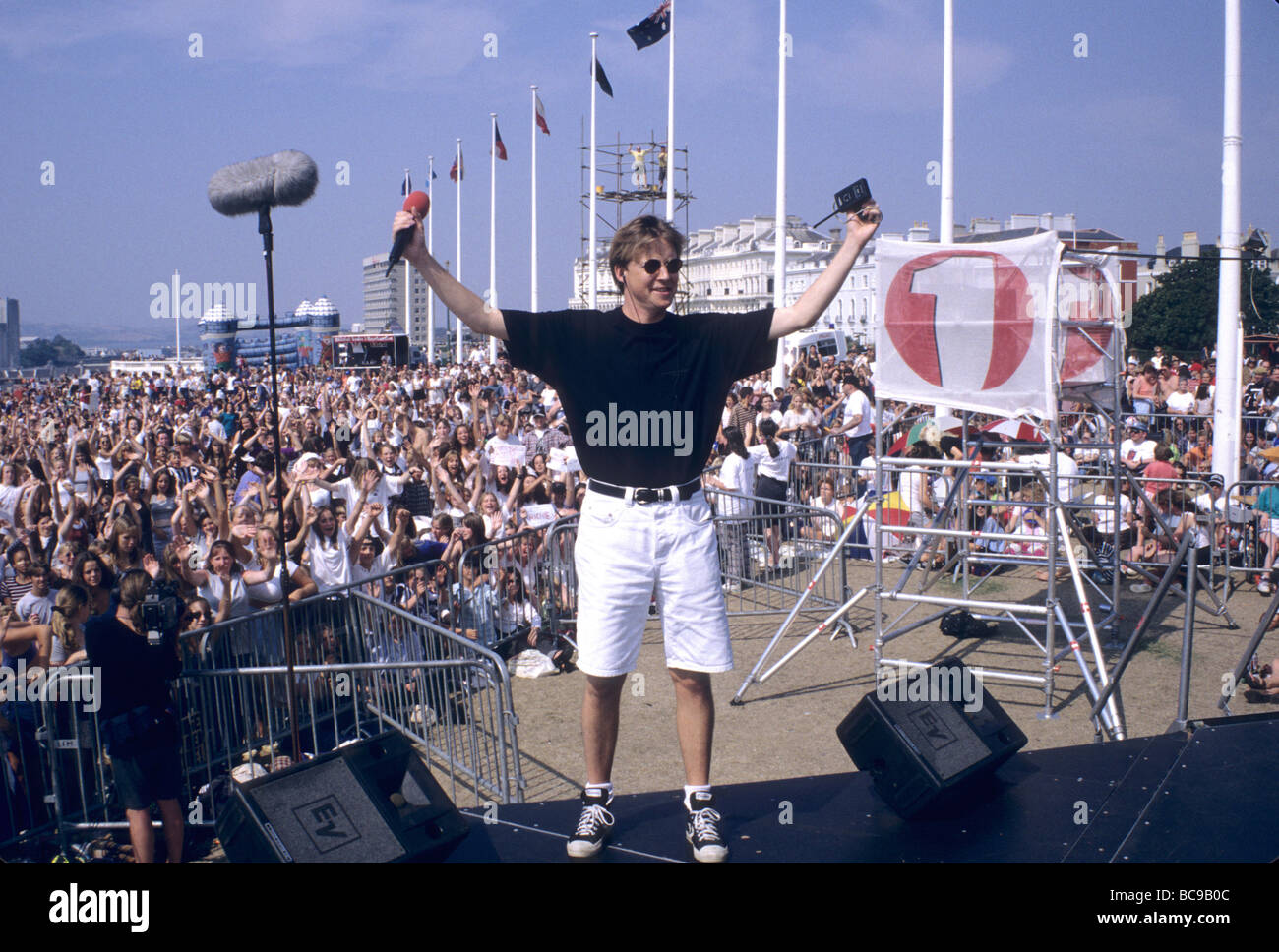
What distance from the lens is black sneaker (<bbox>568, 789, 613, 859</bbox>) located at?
314cm

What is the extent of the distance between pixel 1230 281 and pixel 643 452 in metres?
10.3

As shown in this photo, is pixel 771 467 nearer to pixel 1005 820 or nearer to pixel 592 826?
pixel 1005 820

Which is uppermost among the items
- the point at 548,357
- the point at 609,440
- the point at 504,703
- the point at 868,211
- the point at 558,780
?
the point at 868,211

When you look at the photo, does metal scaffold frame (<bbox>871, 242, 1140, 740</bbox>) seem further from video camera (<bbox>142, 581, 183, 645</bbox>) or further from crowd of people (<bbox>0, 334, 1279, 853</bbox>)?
Answer: video camera (<bbox>142, 581, 183, 645</bbox>)

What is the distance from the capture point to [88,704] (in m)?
5.09

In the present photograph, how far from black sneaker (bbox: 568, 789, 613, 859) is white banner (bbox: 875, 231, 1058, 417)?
4.03 m

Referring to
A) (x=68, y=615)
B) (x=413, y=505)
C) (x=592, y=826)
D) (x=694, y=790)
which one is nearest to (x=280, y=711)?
(x=68, y=615)

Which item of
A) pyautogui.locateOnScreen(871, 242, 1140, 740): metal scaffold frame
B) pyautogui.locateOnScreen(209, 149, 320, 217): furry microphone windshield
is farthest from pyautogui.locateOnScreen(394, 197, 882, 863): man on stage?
pyautogui.locateOnScreen(871, 242, 1140, 740): metal scaffold frame

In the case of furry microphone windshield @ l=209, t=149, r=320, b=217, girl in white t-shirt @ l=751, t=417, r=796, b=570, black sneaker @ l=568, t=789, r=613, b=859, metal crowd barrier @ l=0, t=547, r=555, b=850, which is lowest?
metal crowd barrier @ l=0, t=547, r=555, b=850

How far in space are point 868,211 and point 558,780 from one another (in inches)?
153

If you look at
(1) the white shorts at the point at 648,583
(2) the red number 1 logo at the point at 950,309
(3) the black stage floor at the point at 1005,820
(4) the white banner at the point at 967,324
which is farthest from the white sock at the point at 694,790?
(2) the red number 1 logo at the point at 950,309
